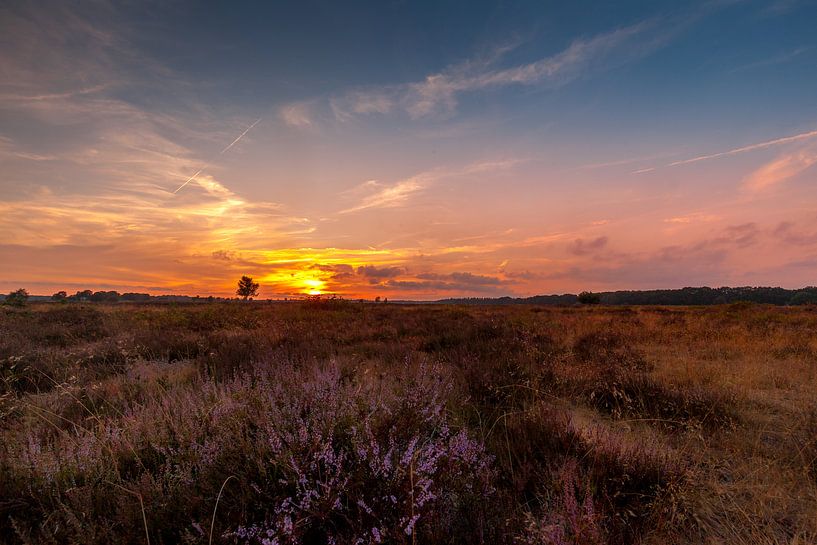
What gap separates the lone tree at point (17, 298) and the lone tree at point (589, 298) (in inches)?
2550

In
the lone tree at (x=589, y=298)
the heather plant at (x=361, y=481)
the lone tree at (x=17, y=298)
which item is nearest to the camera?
the heather plant at (x=361, y=481)

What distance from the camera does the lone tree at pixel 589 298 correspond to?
203 ft

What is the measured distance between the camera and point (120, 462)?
2824mm

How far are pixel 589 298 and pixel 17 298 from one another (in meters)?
66.5

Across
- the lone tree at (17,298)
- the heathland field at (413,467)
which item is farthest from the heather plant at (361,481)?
the lone tree at (17,298)

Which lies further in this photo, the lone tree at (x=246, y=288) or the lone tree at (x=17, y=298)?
the lone tree at (x=246, y=288)

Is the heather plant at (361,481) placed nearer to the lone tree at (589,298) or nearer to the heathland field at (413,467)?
the heathland field at (413,467)

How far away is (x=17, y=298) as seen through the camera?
13.6 meters

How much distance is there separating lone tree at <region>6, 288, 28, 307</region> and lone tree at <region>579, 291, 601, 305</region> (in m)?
64.8

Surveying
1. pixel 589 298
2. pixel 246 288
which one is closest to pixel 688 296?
pixel 589 298

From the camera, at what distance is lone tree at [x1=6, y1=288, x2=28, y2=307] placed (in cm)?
1343

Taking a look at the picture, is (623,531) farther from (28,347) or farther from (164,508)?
(28,347)

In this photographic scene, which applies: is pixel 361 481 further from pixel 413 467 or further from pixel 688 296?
pixel 688 296

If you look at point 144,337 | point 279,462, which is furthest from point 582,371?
point 144,337
